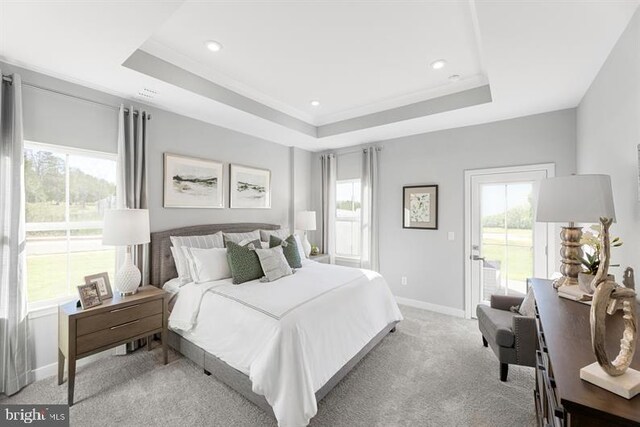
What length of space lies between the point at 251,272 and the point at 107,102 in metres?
2.22

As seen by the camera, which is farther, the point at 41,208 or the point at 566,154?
Result: the point at 566,154

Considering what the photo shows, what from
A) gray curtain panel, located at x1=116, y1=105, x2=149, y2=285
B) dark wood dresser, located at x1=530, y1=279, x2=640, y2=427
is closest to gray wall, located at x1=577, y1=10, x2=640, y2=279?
dark wood dresser, located at x1=530, y1=279, x2=640, y2=427

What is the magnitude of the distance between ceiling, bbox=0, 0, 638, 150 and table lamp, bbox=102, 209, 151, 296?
1.22 meters

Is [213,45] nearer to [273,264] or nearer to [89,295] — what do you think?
[273,264]

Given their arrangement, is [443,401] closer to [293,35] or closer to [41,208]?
[293,35]

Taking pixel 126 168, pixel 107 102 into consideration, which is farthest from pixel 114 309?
pixel 107 102

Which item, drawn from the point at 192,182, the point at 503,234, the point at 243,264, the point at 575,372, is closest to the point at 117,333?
the point at 243,264

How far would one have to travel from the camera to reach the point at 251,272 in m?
2.93

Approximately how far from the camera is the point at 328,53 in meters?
2.53

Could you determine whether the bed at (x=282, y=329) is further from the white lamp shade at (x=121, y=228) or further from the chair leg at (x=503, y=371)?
the chair leg at (x=503, y=371)

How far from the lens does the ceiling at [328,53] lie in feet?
5.75

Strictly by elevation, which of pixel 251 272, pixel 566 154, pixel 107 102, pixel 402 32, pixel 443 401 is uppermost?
pixel 402 32

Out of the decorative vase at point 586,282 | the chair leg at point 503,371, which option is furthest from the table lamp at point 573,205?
the chair leg at point 503,371

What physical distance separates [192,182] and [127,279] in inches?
53.8
